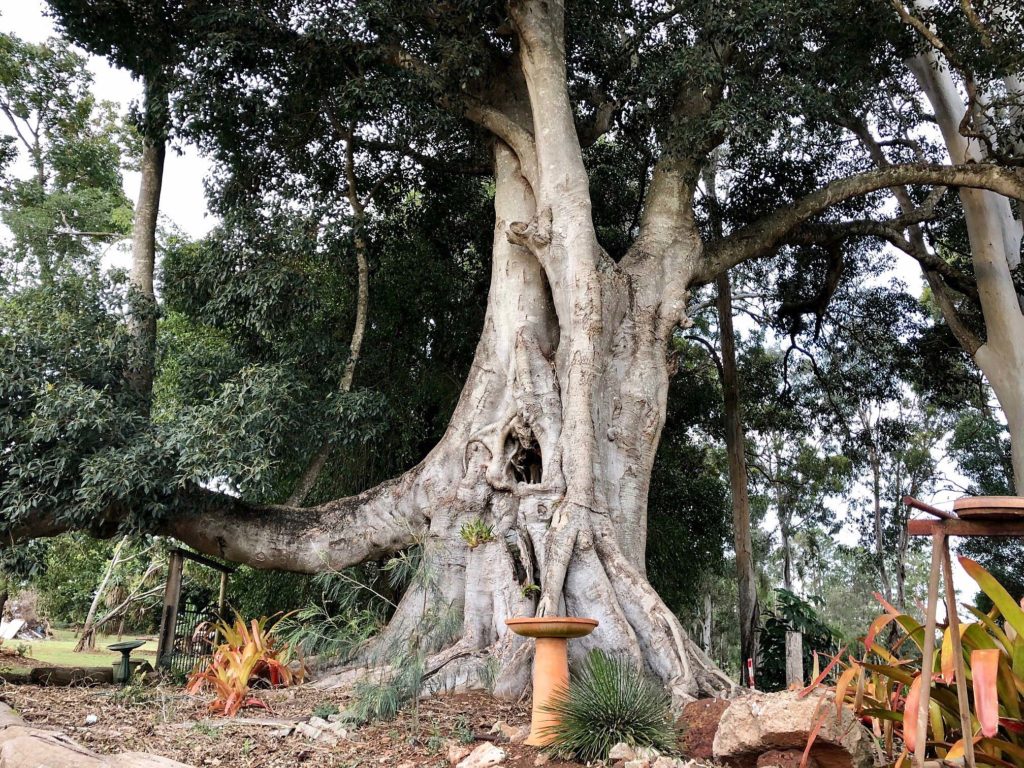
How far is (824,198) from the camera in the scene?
922 centimetres

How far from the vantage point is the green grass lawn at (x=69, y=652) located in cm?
1132

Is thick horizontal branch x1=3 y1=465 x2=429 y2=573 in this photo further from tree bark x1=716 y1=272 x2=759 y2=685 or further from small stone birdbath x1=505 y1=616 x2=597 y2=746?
tree bark x1=716 y1=272 x2=759 y2=685

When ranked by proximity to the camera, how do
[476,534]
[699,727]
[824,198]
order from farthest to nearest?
[824,198] → [476,534] → [699,727]

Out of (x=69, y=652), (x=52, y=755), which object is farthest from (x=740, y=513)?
(x=69, y=652)

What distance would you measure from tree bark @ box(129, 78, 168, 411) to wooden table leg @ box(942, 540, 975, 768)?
7.70 m

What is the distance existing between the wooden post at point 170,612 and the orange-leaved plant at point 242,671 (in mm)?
1566

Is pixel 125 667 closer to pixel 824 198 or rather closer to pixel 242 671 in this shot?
pixel 242 671

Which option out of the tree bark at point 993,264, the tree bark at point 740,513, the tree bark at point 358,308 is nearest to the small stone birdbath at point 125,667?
the tree bark at point 358,308

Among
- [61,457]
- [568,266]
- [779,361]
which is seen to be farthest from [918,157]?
[61,457]

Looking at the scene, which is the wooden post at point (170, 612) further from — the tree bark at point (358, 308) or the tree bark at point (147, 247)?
the tree bark at point (147, 247)

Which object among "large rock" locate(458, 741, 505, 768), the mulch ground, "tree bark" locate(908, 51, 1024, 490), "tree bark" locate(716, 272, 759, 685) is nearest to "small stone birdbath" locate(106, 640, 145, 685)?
the mulch ground

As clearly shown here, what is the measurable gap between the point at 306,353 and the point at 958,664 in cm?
805

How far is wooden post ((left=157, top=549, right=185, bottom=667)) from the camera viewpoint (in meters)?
8.74

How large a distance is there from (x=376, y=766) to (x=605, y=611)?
2190 millimetres
